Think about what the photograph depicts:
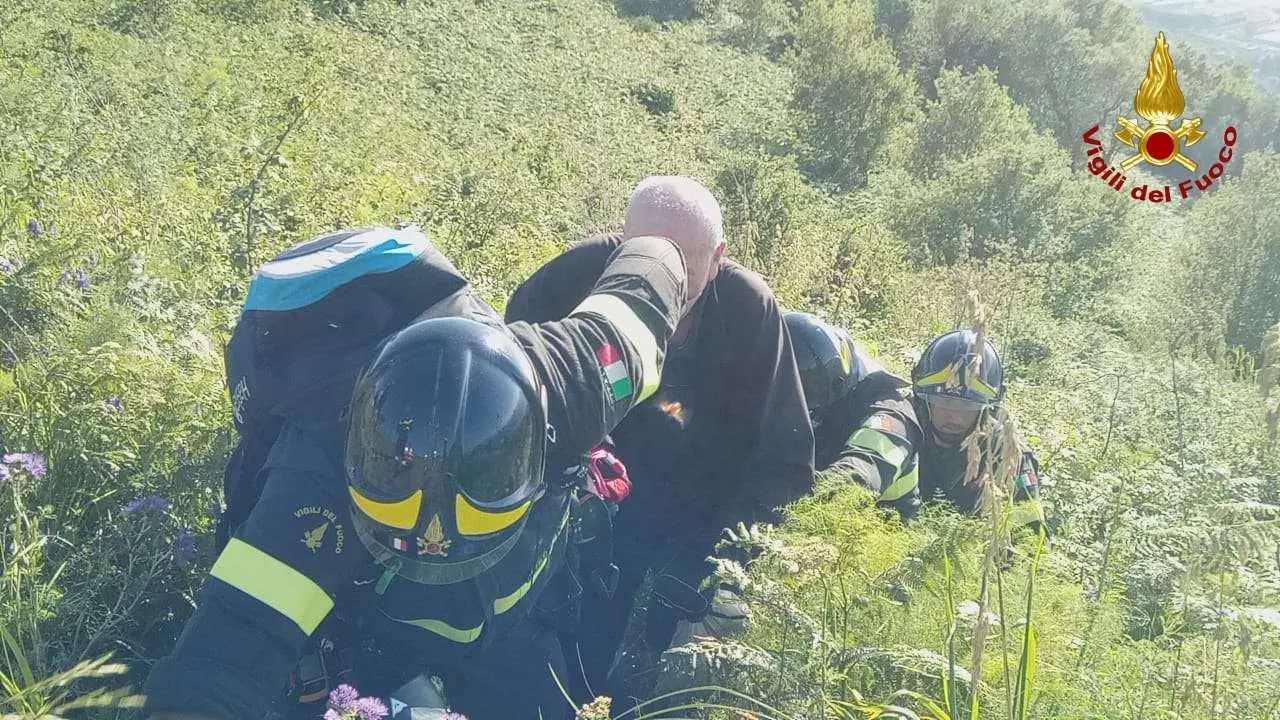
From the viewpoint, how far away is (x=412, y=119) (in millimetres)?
14625

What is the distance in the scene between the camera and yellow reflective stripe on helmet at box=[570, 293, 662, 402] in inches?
101

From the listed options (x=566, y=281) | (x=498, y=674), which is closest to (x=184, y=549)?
(x=498, y=674)

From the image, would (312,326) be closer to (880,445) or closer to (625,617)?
(625,617)

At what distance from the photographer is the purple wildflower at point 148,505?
113 inches

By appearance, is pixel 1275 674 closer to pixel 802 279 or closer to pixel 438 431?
pixel 438 431

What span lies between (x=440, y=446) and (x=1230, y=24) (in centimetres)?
12174

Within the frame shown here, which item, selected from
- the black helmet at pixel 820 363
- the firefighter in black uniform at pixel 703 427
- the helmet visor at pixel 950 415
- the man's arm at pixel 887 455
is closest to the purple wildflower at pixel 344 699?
the firefighter in black uniform at pixel 703 427

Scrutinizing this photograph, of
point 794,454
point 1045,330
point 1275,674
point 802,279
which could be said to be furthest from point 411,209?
point 1045,330

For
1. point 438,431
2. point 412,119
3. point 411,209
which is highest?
point 438,431

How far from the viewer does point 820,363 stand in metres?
4.76

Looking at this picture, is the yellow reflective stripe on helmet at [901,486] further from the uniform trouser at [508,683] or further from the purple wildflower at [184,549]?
the purple wildflower at [184,549]

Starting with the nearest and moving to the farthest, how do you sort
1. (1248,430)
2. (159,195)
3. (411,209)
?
(159,195), (1248,430), (411,209)

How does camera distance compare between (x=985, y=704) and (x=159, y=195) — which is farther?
(x=159, y=195)

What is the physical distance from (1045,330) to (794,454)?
39.2ft
